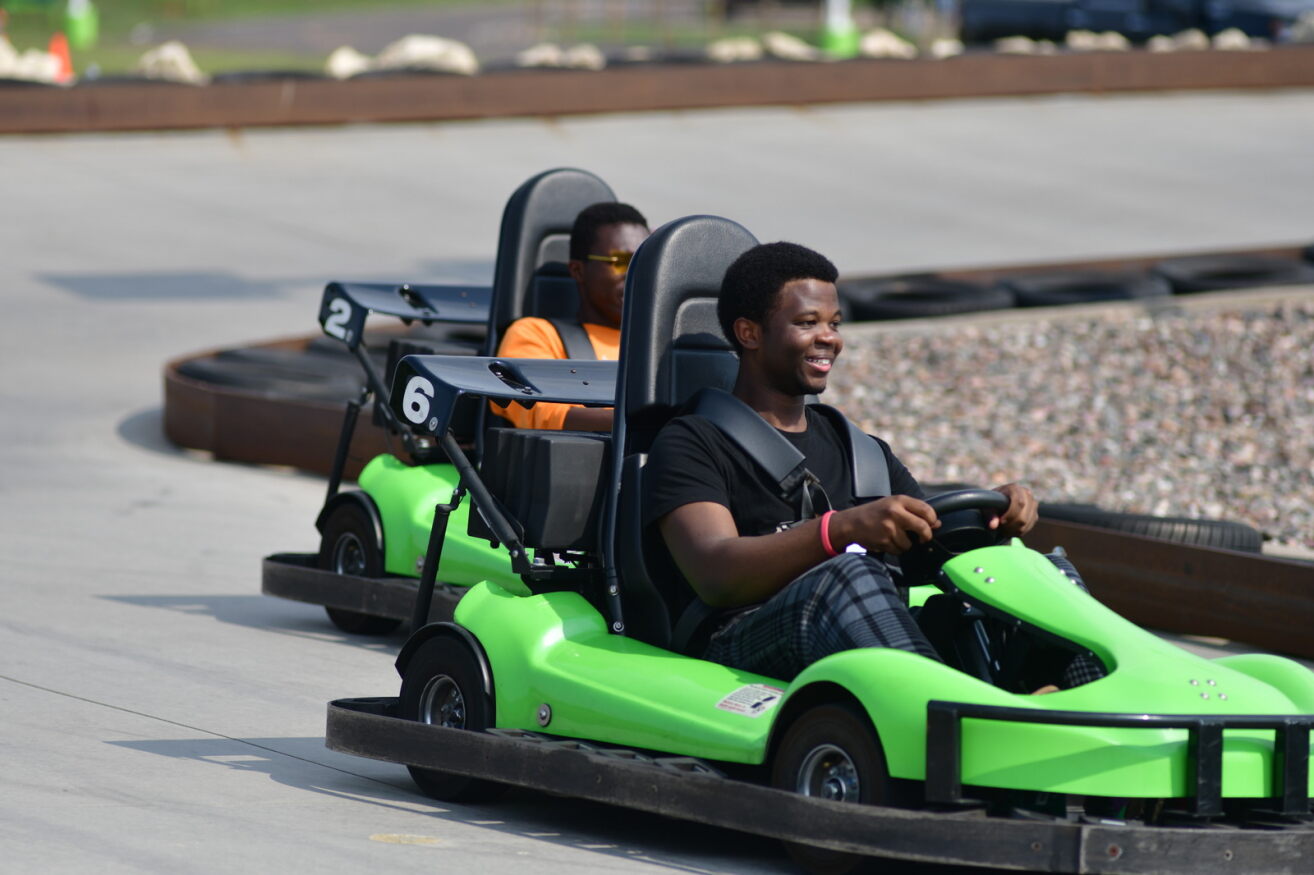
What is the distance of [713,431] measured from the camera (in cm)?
452

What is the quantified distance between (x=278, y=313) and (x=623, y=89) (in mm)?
7072

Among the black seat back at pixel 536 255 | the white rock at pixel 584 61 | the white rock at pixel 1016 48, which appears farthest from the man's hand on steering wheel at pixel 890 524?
the white rock at pixel 1016 48

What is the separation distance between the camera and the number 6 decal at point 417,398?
4.93 meters

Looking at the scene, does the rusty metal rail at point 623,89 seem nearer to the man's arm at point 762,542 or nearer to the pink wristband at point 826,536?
the man's arm at point 762,542

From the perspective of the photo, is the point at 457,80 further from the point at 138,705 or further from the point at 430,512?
the point at 138,705

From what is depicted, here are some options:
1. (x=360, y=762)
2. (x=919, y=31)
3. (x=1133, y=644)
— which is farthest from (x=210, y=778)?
(x=919, y=31)

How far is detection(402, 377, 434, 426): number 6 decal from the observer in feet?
16.2

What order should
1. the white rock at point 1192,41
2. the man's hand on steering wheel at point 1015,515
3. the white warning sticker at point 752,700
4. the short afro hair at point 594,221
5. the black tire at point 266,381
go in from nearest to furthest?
1. the white warning sticker at point 752,700
2. the man's hand on steering wheel at point 1015,515
3. the short afro hair at point 594,221
4. the black tire at point 266,381
5. the white rock at point 1192,41

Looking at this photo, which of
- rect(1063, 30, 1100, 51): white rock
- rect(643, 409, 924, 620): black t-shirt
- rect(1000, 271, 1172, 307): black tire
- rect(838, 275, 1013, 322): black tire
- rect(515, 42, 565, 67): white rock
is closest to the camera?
rect(643, 409, 924, 620): black t-shirt

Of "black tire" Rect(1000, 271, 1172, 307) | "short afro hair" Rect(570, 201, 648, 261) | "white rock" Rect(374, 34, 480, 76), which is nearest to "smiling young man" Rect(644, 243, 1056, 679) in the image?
"short afro hair" Rect(570, 201, 648, 261)

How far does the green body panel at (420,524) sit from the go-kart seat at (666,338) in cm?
154

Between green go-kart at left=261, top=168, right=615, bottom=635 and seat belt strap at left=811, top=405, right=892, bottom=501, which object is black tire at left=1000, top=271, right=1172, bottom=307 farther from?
seat belt strap at left=811, top=405, right=892, bottom=501

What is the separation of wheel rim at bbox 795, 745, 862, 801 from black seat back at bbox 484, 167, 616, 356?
3.09m

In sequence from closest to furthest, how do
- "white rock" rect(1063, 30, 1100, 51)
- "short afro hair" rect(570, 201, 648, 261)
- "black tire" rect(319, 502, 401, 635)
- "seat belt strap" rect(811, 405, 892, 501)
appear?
"seat belt strap" rect(811, 405, 892, 501) < "short afro hair" rect(570, 201, 648, 261) < "black tire" rect(319, 502, 401, 635) < "white rock" rect(1063, 30, 1100, 51)
